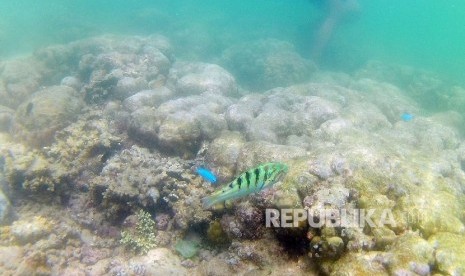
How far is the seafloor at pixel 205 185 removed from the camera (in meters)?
4.45

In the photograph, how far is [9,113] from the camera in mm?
11352

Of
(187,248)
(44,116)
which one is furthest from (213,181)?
(44,116)

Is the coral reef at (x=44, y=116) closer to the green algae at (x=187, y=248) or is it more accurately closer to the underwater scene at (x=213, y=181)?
the underwater scene at (x=213, y=181)

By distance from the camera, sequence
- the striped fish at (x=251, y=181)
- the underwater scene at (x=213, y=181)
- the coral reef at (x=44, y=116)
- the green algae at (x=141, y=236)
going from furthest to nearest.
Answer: the coral reef at (x=44, y=116), the green algae at (x=141, y=236), the underwater scene at (x=213, y=181), the striped fish at (x=251, y=181)

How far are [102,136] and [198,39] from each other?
1901cm

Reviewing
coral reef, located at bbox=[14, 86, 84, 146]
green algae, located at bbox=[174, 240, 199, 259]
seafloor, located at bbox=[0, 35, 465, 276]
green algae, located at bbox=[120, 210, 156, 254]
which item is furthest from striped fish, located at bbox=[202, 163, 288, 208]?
coral reef, located at bbox=[14, 86, 84, 146]

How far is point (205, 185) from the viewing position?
657cm

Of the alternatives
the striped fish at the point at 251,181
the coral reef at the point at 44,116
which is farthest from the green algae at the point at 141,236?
the coral reef at the point at 44,116

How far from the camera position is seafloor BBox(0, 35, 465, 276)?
14.6 feet

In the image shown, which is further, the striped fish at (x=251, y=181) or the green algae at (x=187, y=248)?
the green algae at (x=187, y=248)

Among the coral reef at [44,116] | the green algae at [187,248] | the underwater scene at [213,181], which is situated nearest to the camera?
the underwater scene at [213,181]

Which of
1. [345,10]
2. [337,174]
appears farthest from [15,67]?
[345,10]

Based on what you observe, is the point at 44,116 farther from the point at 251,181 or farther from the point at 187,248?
the point at 251,181

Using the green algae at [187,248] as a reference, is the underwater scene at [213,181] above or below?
above
